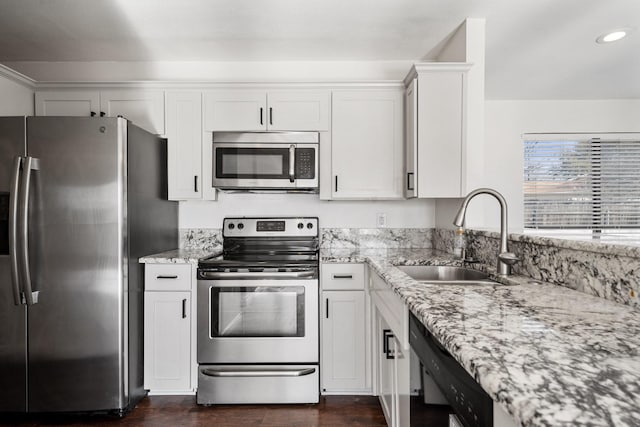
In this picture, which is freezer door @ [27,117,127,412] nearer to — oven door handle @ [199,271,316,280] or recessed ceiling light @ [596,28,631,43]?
oven door handle @ [199,271,316,280]

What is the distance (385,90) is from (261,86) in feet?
2.94

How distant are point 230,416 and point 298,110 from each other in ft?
6.65

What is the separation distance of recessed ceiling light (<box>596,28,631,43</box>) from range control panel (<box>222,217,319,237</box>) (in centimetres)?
243

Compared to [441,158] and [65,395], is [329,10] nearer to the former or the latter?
[441,158]

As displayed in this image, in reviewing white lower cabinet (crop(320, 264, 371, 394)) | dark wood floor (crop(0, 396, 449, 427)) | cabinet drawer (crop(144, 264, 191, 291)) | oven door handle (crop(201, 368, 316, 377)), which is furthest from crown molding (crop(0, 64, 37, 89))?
white lower cabinet (crop(320, 264, 371, 394))

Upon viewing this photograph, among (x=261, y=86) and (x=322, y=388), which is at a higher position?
(x=261, y=86)

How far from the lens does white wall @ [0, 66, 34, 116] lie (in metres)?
2.35

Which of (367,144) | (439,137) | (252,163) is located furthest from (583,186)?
(252,163)

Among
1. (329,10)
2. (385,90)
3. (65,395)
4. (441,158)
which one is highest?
(329,10)

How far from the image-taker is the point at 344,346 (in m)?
2.24

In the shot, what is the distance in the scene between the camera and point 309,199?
112 inches

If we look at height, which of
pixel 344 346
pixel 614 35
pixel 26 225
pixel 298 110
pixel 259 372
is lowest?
pixel 259 372

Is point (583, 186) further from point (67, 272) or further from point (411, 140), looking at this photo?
point (67, 272)

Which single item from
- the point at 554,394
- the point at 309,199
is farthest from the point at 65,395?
the point at 554,394
